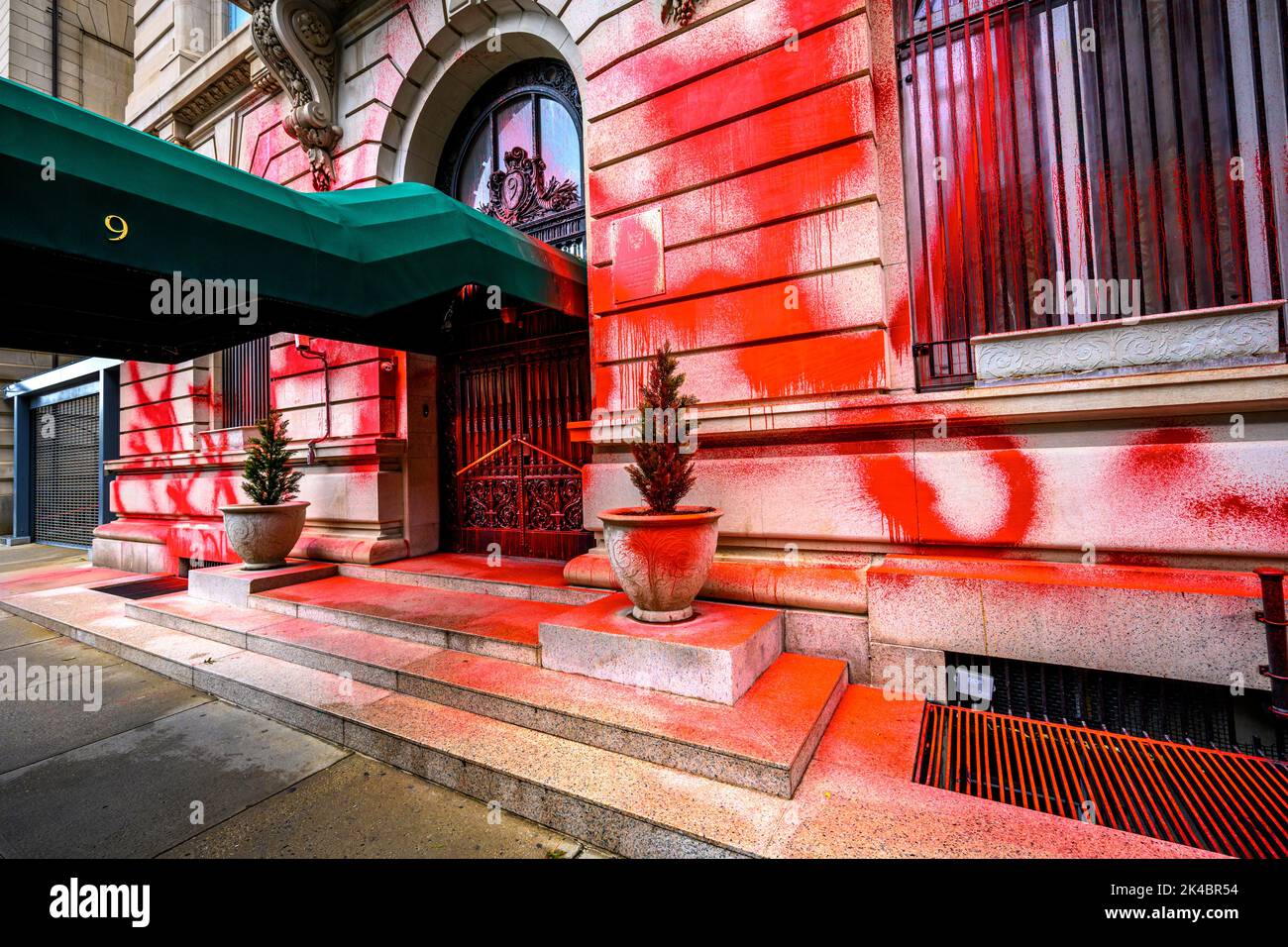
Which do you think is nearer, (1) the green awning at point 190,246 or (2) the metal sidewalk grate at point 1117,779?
(2) the metal sidewalk grate at point 1117,779

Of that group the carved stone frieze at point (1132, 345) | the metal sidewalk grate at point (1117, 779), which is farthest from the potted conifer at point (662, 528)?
the carved stone frieze at point (1132, 345)

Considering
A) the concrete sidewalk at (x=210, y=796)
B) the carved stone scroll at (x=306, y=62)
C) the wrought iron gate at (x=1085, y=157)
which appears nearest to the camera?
the concrete sidewalk at (x=210, y=796)

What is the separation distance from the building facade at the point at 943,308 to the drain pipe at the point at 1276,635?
14 cm

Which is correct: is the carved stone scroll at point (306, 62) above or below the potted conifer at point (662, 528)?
above

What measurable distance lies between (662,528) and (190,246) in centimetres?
433

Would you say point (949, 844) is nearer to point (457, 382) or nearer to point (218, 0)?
point (457, 382)

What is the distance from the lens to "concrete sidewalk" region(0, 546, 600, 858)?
2.84 metres

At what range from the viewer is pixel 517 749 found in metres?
3.38

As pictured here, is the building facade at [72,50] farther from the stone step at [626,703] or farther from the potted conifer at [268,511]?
the stone step at [626,703]

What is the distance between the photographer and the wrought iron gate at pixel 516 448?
7.38m

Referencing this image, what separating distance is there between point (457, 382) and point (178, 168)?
Result: 4469mm

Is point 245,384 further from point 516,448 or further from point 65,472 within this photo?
point 65,472
